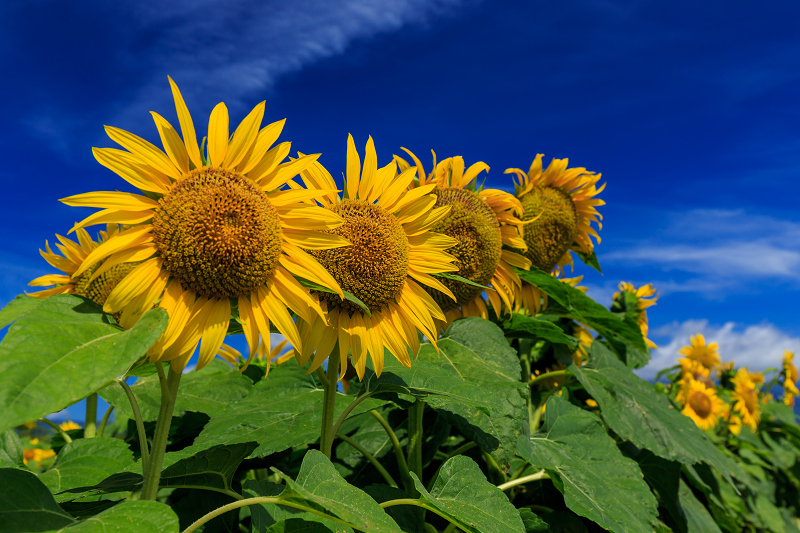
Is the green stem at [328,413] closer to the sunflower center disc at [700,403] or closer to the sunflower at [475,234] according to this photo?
the sunflower at [475,234]

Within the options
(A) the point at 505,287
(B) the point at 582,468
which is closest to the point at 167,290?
(B) the point at 582,468

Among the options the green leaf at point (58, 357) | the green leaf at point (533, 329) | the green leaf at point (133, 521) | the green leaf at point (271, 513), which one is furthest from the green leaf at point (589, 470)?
the green leaf at point (58, 357)

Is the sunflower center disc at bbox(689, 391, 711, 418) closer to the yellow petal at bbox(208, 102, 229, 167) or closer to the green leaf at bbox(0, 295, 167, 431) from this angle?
the yellow petal at bbox(208, 102, 229, 167)

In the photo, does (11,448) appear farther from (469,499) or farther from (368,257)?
(469,499)

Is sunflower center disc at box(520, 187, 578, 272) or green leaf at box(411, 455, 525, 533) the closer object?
green leaf at box(411, 455, 525, 533)

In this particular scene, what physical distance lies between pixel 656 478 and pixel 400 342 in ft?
6.36

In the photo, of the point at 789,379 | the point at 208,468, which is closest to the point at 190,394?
the point at 208,468

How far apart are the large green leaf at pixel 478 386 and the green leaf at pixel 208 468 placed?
0.45 m

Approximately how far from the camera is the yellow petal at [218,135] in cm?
116

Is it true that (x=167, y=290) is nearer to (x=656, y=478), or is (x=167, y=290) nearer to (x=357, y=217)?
(x=357, y=217)

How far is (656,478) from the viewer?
2.58 m

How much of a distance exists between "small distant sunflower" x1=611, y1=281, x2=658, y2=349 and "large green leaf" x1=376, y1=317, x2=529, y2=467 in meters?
2.66

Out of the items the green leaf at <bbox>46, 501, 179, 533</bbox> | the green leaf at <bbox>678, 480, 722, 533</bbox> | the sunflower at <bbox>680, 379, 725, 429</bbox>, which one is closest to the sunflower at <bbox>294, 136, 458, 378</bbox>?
the green leaf at <bbox>46, 501, 179, 533</bbox>

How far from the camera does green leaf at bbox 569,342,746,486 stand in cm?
211
